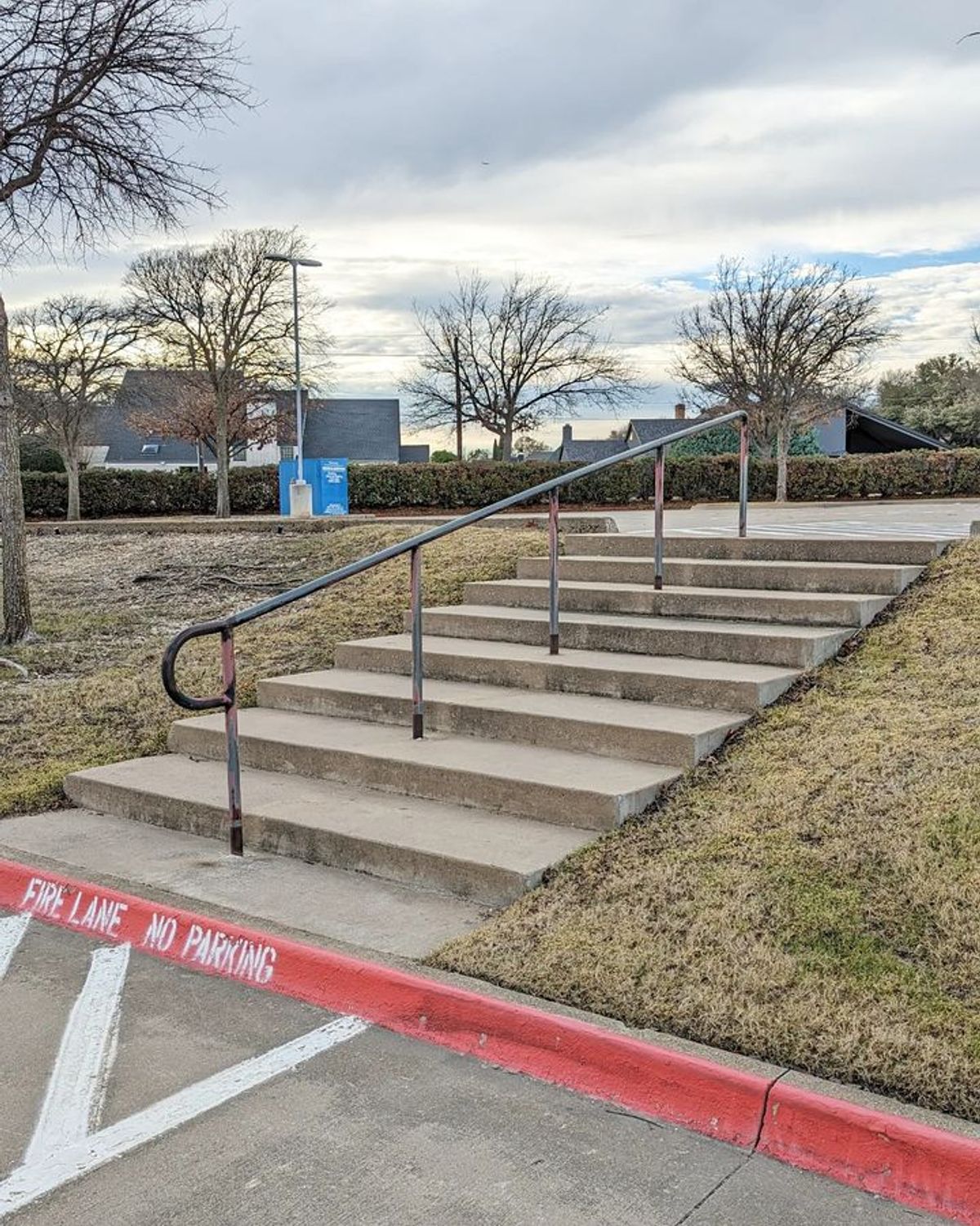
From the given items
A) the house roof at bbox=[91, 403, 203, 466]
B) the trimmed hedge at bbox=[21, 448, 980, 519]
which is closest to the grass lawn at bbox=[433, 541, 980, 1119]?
the trimmed hedge at bbox=[21, 448, 980, 519]

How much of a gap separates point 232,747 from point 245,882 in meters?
0.60

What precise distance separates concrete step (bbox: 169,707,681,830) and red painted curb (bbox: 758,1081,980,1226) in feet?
5.87

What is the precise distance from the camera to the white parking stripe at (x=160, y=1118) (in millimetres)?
2834

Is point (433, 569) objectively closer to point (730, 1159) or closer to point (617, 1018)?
point (617, 1018)

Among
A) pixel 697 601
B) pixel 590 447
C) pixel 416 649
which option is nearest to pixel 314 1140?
pixel 416 649

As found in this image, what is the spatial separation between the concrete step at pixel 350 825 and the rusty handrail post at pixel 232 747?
10 cm

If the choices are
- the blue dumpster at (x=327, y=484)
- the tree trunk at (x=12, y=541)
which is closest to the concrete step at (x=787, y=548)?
the tree trunk at (x=12, y=541)

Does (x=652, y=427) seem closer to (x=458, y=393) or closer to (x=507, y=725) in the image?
(x=458, y=393)

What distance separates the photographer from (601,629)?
661cm

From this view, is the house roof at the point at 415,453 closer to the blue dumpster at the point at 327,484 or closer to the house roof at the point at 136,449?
the house roof at the point at 136,449

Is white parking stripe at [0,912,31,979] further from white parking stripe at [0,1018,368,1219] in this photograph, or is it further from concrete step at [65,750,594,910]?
white parking stripe at [0,1018,368,1219]

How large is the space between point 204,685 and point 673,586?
3174 millimetres

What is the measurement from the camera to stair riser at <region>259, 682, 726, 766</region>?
Result: 16.9 ft

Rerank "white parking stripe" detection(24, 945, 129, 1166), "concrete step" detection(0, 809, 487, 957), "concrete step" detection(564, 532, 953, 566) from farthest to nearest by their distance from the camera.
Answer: "concrete step" detection(564, 532, 953, 566)
"concrete step" detection(0, 809, 487, 957)
"white parking stripe" detection(24, 945, 129, 1166)
